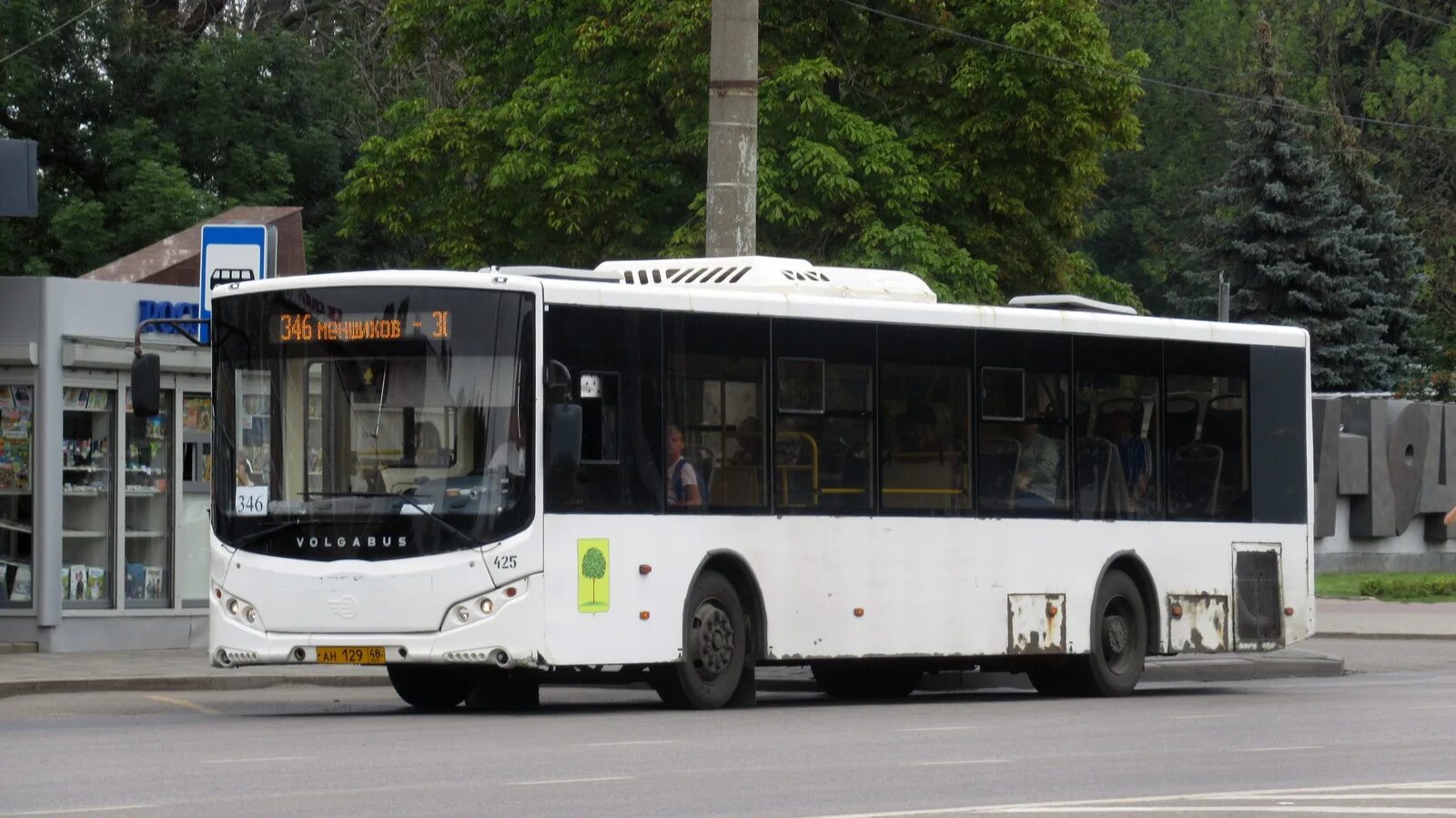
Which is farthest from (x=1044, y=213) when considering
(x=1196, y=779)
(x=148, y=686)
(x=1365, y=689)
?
(x=1196, y=779)

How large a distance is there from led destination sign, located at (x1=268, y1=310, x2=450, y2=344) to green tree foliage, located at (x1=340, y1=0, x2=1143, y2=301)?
59.5 feet

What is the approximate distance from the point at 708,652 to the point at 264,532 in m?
3.00

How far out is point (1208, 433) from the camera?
20.6 m

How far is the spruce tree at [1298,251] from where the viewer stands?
57719mm

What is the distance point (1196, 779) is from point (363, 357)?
6526 millimetres

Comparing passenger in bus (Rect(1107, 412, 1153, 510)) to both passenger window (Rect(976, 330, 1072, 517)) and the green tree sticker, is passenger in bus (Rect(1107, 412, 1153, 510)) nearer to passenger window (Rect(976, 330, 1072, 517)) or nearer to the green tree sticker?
passenger window (Rect(976, 330, 1072, 517))

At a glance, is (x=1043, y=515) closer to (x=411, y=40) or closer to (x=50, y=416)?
(x=50, y=416)

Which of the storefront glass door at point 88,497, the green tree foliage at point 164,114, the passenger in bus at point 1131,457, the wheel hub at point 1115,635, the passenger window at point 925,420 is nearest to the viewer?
the passenger window at point 925,420

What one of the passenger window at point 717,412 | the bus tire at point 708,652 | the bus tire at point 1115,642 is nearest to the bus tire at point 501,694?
the bus tire at point 708,652

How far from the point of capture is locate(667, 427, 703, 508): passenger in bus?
16672mm

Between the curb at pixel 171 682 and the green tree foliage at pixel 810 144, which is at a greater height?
the green tree foliage at pixel 810 144

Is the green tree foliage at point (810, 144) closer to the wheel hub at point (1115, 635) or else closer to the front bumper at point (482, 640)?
the wheel hub at point (1115, 635)

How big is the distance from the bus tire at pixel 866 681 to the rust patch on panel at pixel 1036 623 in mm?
1446

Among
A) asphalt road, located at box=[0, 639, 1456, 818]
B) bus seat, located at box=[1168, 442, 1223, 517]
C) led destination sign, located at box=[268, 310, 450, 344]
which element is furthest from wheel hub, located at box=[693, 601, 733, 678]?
bus seat, located at box=[1168, 442, 1223, 517]
